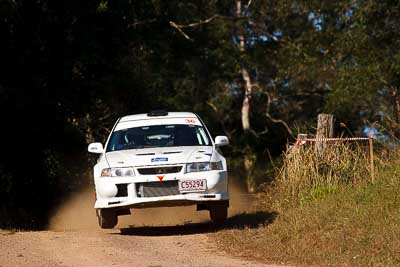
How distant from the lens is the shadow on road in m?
13.3

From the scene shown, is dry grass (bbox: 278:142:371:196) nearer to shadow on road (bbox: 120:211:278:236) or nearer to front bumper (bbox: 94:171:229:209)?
shadow on road (bbox: 120:211:278:236)

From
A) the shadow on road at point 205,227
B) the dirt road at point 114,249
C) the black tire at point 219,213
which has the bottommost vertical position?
the shadow on road at point 205,227

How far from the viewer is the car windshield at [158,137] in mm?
13883

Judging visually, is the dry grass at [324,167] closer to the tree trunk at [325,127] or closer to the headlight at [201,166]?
the tree trunk at [325,127]

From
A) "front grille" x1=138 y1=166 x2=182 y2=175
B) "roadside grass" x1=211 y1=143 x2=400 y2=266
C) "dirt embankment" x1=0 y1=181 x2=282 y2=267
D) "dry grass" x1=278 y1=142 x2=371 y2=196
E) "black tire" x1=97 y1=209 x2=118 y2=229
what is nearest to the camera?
"roadside grass" x1=211 y1=143 x2=400 y2=266

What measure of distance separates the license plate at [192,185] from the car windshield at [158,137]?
4.49 ft

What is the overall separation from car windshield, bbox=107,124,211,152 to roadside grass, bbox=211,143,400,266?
156 centimetres

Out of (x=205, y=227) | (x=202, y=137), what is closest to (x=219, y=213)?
(x=205, y=227)

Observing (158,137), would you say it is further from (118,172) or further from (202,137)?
(118,172)

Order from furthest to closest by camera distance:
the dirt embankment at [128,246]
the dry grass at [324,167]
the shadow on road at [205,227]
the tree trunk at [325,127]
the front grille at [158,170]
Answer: the tree trunk at [325,127], the dry grass at [324,167], the shadow on road at [205,227], the front grille at [158,170], the dirt embankment at [128,246]

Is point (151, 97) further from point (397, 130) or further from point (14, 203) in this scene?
point (397, 130)

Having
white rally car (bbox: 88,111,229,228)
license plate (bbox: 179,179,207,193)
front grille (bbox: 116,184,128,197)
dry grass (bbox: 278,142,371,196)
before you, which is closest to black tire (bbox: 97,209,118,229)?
white rally car (bbox: 88,111,229,228)

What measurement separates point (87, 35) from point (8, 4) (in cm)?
260

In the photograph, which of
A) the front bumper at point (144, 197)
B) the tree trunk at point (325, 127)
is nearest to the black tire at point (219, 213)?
the front bumper at point (144, 197)
